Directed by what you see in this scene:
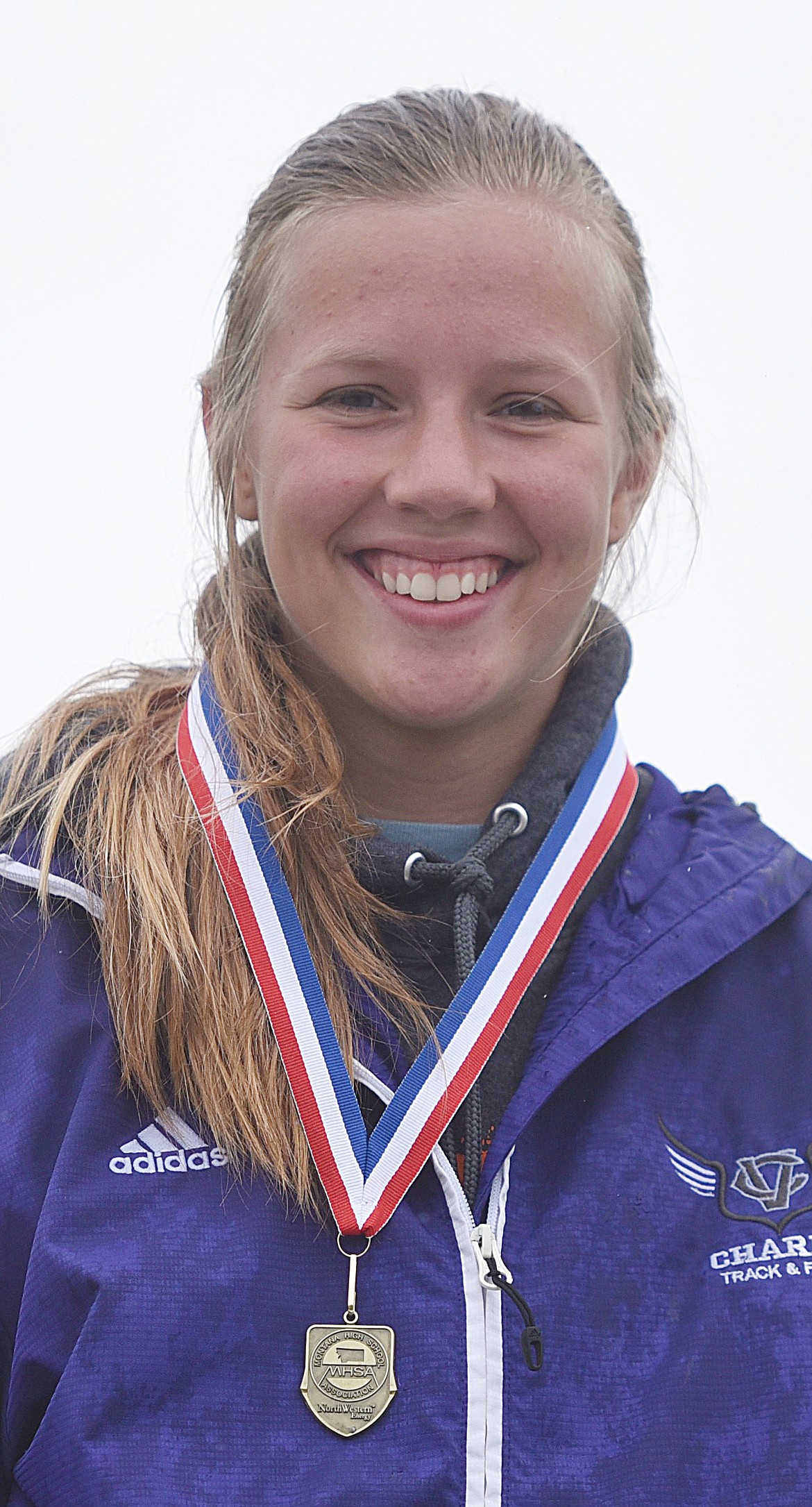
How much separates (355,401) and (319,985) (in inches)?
28.7

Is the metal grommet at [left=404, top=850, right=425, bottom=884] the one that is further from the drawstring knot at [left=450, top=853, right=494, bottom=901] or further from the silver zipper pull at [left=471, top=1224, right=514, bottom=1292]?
the silver zipper pull at [left=471, top=1224, right=514, bottom=1292]

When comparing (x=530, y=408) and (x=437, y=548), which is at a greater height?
(x=530, y=408)

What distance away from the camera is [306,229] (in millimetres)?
1977

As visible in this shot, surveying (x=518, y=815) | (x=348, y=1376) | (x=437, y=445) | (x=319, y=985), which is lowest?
(x=348, y=1376)

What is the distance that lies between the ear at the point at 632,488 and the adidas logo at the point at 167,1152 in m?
1.00

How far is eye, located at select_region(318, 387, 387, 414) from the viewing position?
1896 millimetres

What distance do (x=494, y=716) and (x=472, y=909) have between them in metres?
0.29

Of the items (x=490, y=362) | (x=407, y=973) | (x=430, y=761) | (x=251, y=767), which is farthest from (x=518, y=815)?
(x=490, y=362)

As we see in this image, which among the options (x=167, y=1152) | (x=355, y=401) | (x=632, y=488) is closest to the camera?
(x=167, y=1152)

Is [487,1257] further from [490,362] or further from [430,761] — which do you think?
[490,362]

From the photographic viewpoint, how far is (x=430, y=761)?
210 cm

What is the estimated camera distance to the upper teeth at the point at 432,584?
1.94 meters

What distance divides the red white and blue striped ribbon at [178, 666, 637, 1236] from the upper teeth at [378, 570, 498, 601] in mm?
294

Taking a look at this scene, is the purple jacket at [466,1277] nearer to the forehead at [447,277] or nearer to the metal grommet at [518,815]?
the metal grommet at [518,815]
